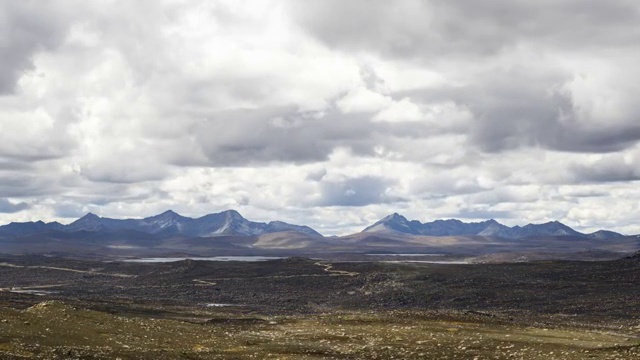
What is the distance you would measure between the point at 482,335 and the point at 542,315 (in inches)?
1687

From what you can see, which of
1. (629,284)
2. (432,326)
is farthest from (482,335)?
(629,284)

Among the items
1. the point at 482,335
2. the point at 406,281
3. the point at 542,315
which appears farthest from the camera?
the point at 406,281

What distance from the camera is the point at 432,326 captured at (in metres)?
66.4

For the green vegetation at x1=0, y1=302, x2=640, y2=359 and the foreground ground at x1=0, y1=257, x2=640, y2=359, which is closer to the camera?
the green vegetation at x1=0, y1=302, x2=640, y2=359

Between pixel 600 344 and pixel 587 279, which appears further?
pixel 587 279

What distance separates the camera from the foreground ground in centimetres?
4725

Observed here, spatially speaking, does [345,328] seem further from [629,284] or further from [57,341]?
[629,284]

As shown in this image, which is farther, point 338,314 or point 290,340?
point 338,314

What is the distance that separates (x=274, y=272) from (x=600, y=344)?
445ft

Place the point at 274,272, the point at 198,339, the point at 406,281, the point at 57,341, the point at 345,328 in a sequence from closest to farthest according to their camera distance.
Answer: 1. the point at 57,341
2. the point at 198,339
3. the point at 345,328
4. the point at 406,281
5. the point at 274,272

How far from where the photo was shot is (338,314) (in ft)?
290

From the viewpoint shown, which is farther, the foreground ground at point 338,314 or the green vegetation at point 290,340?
the foreground ground at point 338,314

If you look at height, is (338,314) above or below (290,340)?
below

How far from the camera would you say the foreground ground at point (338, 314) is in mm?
47250
